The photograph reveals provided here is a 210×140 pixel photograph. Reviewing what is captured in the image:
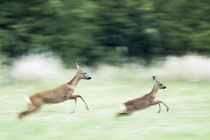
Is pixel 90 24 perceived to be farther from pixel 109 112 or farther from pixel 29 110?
pixel 29 110

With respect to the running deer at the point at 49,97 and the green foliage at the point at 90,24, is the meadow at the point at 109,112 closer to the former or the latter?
the running deer at the point at 49,97

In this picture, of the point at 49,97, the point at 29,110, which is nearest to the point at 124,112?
the point at 49,97

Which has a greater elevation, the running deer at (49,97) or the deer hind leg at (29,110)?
the running deer at (49,97)

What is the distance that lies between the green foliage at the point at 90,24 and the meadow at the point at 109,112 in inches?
43.2

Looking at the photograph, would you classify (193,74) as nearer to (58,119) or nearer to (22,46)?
(22,46)

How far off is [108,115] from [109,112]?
1.57ft

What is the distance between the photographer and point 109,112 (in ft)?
36.3

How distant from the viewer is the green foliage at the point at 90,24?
56.2 ft

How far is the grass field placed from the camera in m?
8.57

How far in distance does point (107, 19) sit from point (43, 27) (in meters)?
2.05

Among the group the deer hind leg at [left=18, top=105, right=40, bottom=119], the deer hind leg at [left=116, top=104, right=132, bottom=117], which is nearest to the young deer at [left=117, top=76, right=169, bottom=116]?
the deer hind leg at [left=116, top=104, right=132, bottom=117]

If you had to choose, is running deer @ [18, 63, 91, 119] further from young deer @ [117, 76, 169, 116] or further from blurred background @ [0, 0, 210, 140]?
blurred background @ [0, 0, 210, 140]

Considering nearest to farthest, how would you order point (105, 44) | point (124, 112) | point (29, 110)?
point (124, 112), point (29, 110), point (105, 44)

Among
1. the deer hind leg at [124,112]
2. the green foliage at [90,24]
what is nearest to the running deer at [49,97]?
the deer hind leg at [124,112]
